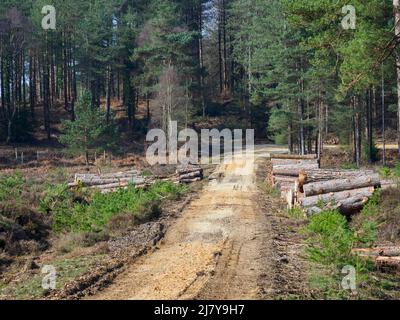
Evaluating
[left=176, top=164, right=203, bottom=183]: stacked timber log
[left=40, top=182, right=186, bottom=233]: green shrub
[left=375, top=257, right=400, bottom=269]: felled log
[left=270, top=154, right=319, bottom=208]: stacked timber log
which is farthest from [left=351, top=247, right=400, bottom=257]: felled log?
[left=176, top=164, right=203, bottom=183]: stacked timber log

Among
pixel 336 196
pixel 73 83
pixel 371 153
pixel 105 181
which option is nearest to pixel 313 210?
pixel 336 196

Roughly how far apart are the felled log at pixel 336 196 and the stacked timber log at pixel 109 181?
28.2 ft

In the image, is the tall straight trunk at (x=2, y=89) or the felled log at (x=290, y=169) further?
the tall straight trunk at (x=2, y=89)

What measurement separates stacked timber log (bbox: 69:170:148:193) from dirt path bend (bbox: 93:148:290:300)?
15.9 ft

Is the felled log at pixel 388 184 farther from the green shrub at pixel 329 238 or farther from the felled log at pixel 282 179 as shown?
the felled log at pixel 282 179

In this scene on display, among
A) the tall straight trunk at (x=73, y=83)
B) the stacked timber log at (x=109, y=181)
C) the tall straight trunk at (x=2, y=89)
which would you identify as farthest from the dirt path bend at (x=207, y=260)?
the tall straight trunk at (x=73, y=83)

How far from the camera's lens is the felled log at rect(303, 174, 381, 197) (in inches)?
608

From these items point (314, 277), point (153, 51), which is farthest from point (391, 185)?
point (153, 51)

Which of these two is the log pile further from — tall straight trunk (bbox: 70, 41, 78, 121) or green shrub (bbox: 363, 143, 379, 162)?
tall straight trunk (bbox: 70, 41, 78, 121)

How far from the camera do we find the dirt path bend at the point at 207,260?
8.45 metres

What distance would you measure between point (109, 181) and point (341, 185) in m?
11.3

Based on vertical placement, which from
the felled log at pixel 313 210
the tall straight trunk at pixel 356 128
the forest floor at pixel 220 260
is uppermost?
the tall straight trunk at pixel 356 128

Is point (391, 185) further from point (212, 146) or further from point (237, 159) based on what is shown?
point (212, 146)
